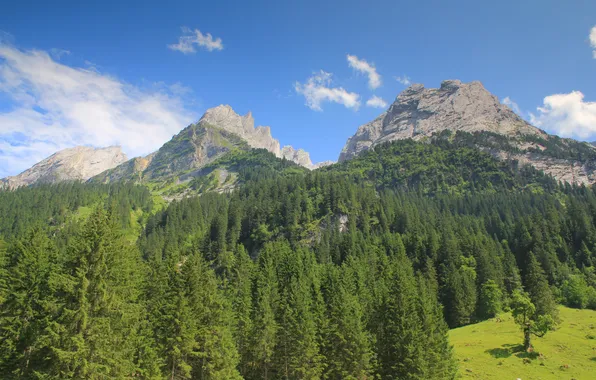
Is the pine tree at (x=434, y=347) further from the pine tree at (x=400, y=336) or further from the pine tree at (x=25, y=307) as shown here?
the pine tree at (x=25, y=307)

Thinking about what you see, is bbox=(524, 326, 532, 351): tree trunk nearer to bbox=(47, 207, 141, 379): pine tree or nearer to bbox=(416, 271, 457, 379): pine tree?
bbox=(416, 271, 457, 379): pine tree

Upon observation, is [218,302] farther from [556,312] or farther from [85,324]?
[556,312]

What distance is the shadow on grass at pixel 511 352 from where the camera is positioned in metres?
49.1

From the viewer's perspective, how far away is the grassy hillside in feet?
144

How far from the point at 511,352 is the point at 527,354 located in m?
2.11

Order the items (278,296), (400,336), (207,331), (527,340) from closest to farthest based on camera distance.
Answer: (207,331) → (400,336) → (527,340) → (278,296)

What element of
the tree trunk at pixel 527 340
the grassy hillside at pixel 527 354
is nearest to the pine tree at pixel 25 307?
the grassy hillside at pixel 527 354

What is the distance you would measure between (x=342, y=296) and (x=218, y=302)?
17.7 metres

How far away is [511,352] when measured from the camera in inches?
2005

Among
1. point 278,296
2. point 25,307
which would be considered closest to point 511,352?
point 278,296

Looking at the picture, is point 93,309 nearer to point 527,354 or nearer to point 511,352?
point 511,352

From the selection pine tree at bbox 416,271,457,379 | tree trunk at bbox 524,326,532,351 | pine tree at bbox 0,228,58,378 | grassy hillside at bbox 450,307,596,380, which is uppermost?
pine tree at bbox 0,228,58,378

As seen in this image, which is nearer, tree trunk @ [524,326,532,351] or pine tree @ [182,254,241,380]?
pine tree @ [182,254,241,380]

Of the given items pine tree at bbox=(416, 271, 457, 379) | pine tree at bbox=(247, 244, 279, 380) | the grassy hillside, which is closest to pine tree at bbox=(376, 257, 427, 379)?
pine tree at bbox=(416, 271, 457, 379)
